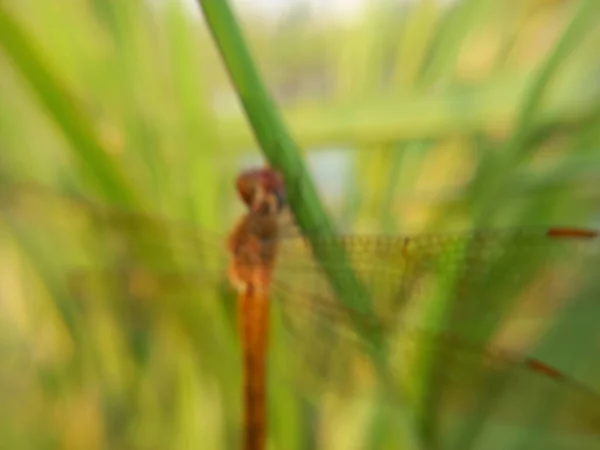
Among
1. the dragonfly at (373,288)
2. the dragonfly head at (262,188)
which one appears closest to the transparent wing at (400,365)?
the dragonfly at (373,288)

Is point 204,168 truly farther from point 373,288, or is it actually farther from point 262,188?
point 373,288

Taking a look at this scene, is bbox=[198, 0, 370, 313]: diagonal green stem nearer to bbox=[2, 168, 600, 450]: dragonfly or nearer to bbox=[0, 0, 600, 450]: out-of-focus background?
bbox=[2, 168, 600, 450]: dragonfly

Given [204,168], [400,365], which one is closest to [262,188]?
[204,168]

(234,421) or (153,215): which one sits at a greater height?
(153,215)

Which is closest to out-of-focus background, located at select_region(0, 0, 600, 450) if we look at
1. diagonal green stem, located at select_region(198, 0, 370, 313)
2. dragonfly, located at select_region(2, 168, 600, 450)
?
dragonfly, located at select_region(2, 168, 600, 450)

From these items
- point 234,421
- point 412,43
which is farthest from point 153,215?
point 412,43

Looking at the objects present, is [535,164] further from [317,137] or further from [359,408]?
[359,408]

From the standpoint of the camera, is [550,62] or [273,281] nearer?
[550,62]
